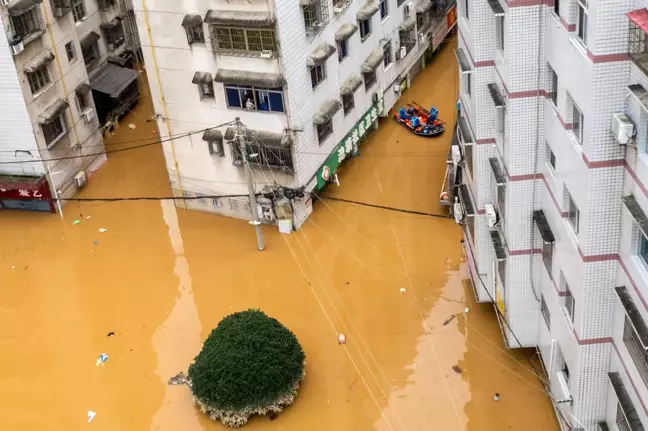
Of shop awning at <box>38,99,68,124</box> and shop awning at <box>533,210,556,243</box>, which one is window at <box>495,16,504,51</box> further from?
shop awning at <box>38,99,68,124</box>

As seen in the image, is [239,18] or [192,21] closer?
[239,18]

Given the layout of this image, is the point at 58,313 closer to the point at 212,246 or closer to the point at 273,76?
the point at 212,246

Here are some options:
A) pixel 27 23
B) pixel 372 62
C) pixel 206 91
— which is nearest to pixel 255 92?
pixel 206 91

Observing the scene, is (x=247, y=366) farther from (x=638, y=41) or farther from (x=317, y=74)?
(x=638, y=41)

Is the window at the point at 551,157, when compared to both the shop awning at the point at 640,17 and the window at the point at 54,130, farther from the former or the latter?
the window at the point at 54,130

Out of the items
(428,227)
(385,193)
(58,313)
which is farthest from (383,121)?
(58,313)

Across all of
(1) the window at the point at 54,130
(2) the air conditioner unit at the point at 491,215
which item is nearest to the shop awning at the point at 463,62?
(2) the air conditioner unit at the point at 491,215
